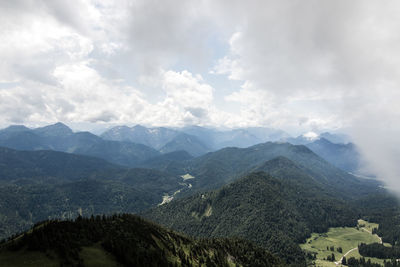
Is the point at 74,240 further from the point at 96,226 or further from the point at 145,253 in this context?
the point at 145,253

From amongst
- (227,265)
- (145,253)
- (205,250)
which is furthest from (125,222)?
(227,265)

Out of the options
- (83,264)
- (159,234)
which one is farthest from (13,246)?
(159,234)

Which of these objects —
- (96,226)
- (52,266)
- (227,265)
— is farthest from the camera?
(227,265)

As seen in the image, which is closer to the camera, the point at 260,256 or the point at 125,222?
the point at 125,222

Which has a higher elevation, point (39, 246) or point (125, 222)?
point (39, 246)

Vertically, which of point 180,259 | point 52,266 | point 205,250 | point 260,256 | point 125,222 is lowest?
point 260,256

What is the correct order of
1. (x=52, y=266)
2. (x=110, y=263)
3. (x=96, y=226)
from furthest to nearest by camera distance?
(x=96, y=226) < (x=110, y=263) < (x=52, y=266)

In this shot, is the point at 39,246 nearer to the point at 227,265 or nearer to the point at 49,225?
the point at 49,225
